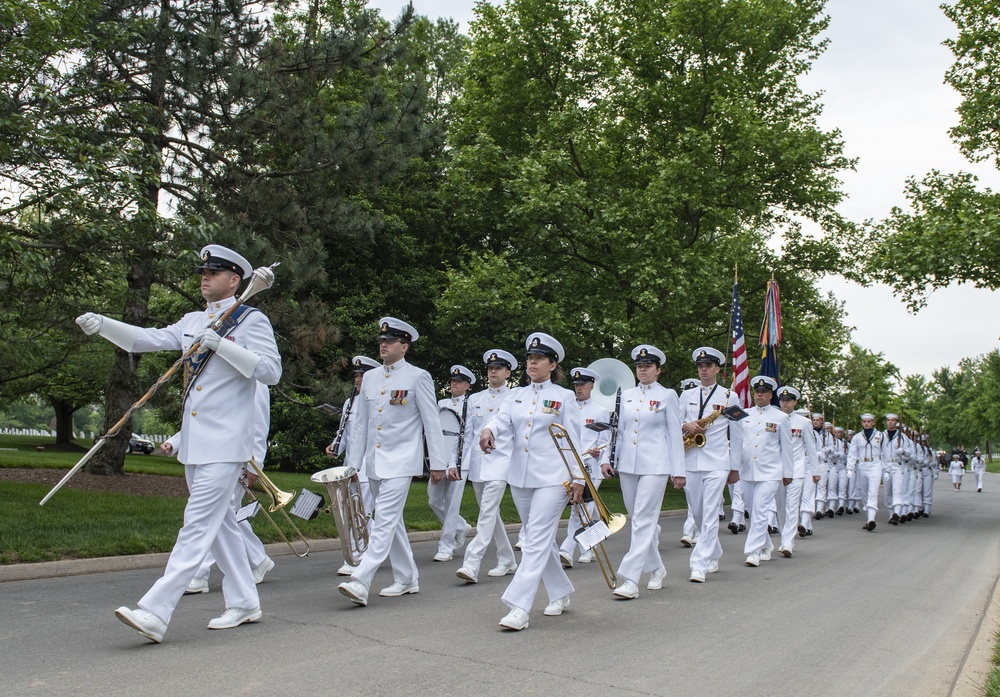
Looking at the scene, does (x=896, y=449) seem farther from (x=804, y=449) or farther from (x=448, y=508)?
(x=448, y=508)

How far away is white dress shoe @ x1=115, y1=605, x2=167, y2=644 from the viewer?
5.51m

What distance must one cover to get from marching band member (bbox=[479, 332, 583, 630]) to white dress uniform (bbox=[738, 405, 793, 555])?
5.12 meters

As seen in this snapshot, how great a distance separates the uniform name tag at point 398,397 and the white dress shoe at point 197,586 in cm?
217

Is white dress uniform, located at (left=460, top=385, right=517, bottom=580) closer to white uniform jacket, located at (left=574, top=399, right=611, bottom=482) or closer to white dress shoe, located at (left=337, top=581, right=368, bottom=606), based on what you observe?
white uniform jacket, located at (left=574, top=399, right=611, bottom=482)

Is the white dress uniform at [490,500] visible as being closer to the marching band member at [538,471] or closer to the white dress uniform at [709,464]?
the marching band member at [538,471]

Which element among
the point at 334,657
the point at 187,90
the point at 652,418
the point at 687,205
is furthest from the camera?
the point at 687,205

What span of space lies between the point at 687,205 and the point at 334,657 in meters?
22.8

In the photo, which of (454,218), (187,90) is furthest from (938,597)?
(454,218)

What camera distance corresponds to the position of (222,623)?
20.8ft

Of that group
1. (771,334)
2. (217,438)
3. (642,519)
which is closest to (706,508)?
(642,519)

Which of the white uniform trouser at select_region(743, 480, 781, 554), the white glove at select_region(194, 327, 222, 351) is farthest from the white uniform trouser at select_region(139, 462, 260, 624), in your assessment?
the white uniform trouser at select_region(743, 480, 781, 554)

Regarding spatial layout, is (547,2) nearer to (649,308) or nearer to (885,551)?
(649,308)

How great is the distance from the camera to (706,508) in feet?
33.6

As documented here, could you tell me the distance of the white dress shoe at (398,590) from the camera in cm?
802
